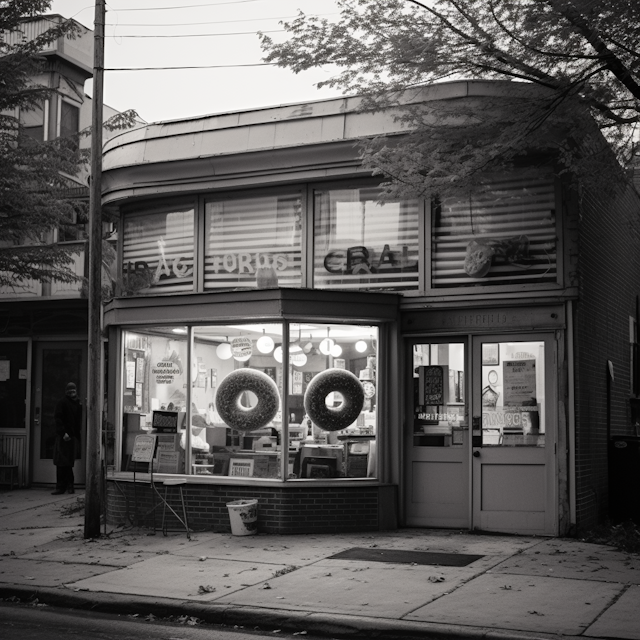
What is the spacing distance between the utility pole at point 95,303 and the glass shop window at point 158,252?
6.52ft

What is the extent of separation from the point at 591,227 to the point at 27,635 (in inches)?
333

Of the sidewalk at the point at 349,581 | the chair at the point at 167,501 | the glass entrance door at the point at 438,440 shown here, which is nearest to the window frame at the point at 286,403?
the chair at the point at 167,501

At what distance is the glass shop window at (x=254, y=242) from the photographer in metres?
12.6

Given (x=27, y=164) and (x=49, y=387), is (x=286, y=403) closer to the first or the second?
(x=27, y=164)

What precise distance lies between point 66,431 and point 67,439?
15 cm

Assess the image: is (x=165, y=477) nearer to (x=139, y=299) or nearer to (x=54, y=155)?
(x=139, y=299)

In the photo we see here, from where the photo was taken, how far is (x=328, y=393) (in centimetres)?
1194

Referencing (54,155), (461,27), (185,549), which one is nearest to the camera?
(461,27)

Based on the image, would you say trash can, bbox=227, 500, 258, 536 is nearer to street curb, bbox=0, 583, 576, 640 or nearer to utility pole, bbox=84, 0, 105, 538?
utility pole, bbox=84, 0, 105, 538

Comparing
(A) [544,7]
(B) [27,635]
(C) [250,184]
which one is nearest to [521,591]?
(B) [27,635]

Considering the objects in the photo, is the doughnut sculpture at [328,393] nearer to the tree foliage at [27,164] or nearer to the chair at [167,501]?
the chair at [167,501]

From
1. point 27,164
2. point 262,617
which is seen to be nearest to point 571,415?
point 262,617

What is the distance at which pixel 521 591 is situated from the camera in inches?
317

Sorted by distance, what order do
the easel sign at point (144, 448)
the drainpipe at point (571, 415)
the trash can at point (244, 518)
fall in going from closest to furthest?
the drainpipe at point (571, 415)
the trash can at point (244, 518)
the easel sign at point (144, 448)
